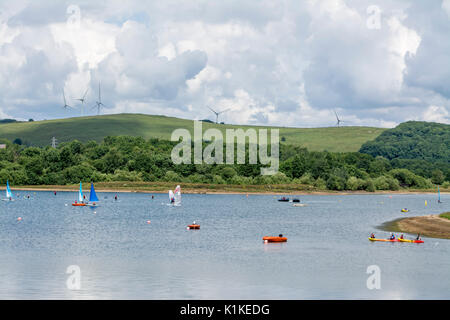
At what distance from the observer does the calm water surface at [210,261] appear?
2074 inches

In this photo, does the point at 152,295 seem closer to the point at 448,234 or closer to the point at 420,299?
the point at 420,299

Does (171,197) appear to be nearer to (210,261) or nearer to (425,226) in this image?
(425,226)

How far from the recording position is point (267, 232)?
10294cm

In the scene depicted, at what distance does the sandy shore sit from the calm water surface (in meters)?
4.54

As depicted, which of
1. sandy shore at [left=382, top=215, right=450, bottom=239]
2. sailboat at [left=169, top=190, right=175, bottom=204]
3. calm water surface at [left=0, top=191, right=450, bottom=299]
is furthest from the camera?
sailboat at [left=169, top=190, right=175, bottom=204]

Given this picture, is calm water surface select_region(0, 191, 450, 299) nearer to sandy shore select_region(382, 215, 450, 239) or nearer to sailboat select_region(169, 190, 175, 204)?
sandy shore select_region(382, 215, 450, 239)

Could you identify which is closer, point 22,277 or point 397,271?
point 22,277

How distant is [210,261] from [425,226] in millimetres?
51718

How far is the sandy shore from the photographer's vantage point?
313 ft

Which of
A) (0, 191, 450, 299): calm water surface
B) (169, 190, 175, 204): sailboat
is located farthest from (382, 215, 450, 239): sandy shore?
(169, 190, 175, 204): sailboat
